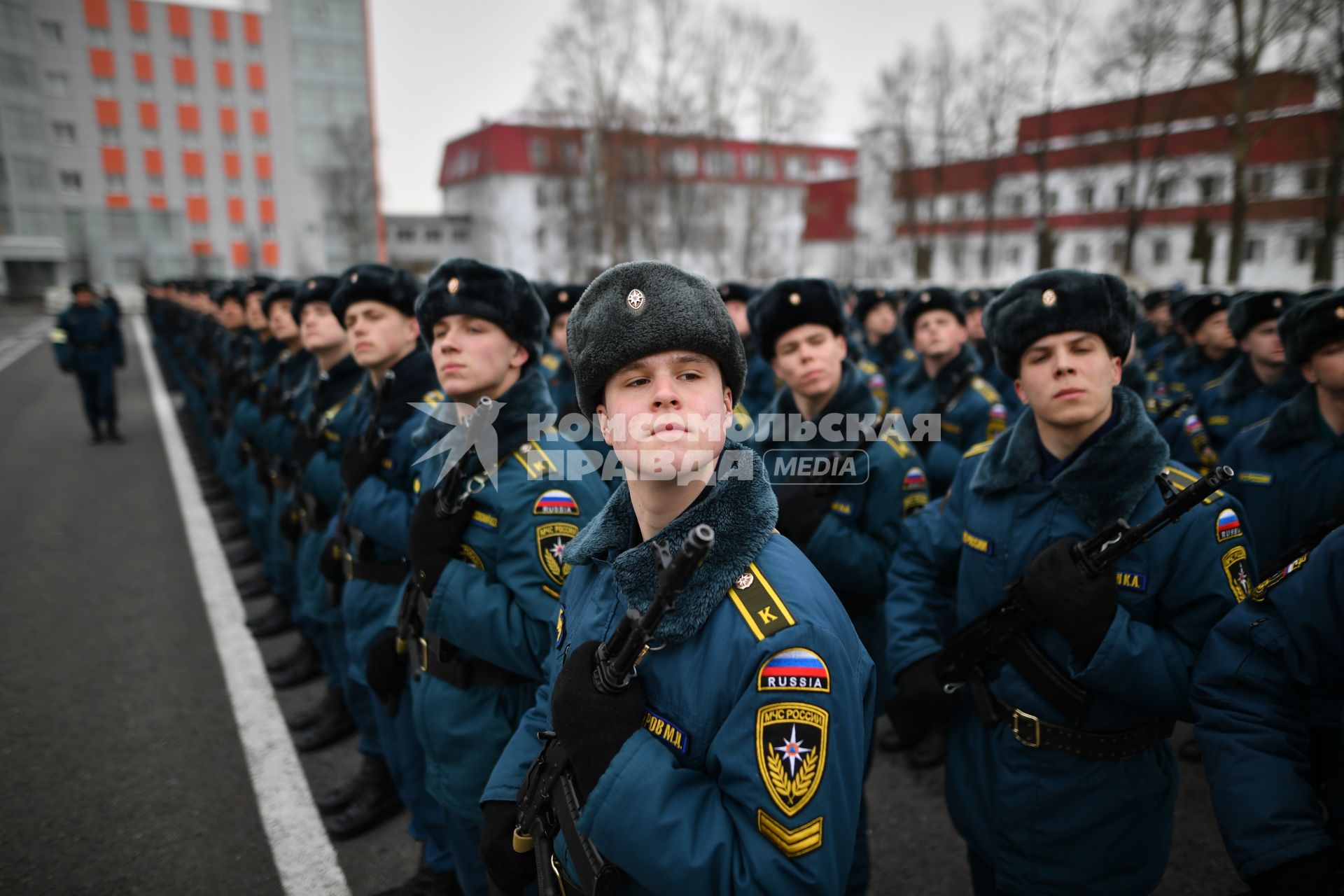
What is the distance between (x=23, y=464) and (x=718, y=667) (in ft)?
43.4

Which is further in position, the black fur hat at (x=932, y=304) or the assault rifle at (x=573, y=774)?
the black fur hat at (x=932, y=304)

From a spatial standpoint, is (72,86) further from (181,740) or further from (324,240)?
(181,740)

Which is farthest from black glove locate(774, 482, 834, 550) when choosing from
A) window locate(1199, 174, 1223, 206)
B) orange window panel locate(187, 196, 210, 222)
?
orange window panel locate(187, 196, 210, 222)

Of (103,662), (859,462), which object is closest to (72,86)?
(103,662)

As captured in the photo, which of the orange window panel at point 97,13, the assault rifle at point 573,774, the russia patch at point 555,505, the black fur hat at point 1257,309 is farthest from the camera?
the orange window panel at point 97,13

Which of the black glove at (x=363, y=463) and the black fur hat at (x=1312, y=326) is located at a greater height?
the black fur hat at (x=1312, y=326)

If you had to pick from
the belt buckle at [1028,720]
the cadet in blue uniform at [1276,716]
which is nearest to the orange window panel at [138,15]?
the belt buckle at [1028,720]

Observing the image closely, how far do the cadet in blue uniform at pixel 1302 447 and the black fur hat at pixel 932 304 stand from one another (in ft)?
7.49

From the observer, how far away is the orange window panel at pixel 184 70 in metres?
55.7

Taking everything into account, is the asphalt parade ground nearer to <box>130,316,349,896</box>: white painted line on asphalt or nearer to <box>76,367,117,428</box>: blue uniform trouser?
<box>130,316,349,896</box>: white painted line on asphalt

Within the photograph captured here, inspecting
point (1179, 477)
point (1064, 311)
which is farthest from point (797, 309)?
point (1179, 477)

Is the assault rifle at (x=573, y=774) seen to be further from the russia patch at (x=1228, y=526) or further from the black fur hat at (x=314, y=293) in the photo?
the black fur hat at (x=314, y=293)

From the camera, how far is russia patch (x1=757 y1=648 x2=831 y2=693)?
1.37m

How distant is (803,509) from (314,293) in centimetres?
352
